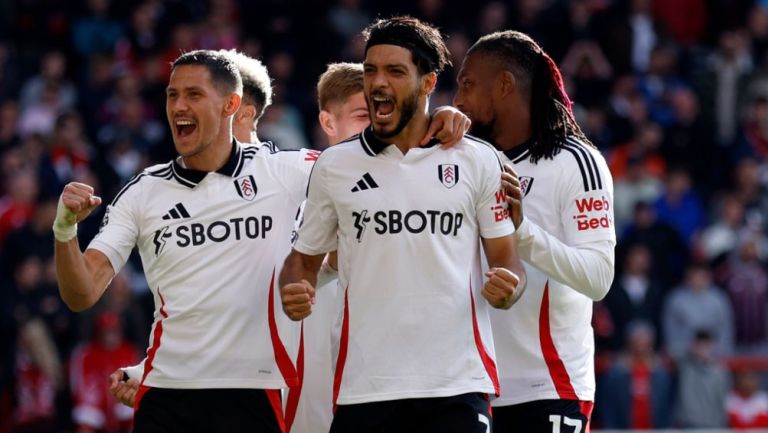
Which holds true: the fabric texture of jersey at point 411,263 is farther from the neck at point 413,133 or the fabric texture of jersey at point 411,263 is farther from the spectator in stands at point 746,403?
the spectator in stands at point 746,403

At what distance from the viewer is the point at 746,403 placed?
15070 millimetres

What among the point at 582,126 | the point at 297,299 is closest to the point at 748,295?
the point at 582,126

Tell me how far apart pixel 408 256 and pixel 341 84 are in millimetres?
2039

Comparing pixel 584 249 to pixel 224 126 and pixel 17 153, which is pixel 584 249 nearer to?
pixel 224 126

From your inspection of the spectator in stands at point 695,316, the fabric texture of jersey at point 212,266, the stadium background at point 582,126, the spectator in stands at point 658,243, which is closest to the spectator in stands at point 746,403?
the stadium background at point 582,126

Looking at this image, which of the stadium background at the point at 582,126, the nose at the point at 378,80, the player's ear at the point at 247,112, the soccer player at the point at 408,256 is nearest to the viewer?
the soccer player at the point at 408,256

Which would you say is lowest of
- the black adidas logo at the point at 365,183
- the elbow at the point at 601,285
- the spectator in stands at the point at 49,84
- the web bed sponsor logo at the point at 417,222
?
the elbow at the point at 601,285

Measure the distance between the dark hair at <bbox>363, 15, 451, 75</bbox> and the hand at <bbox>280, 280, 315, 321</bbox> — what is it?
1.07 meters

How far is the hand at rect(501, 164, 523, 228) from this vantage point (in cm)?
656

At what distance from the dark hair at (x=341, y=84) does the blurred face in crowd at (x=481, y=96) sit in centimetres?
101

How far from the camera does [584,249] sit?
22.6ft

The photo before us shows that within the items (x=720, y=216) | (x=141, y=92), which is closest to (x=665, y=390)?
(x=720, y=216)

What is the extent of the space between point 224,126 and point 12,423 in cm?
791

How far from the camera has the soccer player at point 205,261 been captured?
6941 mm
